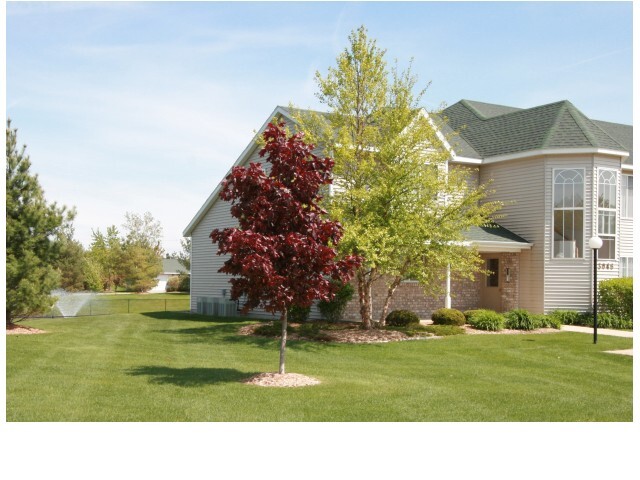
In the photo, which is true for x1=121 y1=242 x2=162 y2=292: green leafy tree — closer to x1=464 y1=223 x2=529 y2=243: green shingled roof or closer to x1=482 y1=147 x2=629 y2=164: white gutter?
x1=464 y1=223 x2=529 y2=243: green shingled roof

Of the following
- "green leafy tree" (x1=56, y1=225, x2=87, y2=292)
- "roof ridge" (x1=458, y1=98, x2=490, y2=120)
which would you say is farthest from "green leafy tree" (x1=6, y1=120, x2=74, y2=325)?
"green leafy tree" (x1=56, y1=225, x2=87, y2=292)

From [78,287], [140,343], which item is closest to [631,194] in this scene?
[140,343]

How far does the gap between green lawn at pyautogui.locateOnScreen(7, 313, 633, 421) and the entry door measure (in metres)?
5.77

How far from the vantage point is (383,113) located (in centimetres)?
2011

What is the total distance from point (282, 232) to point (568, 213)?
15943 millimetres

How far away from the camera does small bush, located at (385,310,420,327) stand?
21.4 metres

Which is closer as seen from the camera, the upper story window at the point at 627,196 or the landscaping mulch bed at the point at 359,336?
the landscaping mulch bed at the point at 359,336

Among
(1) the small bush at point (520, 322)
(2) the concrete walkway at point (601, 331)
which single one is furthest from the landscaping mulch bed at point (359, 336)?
(2) the concrete walkway at point (601, 331)

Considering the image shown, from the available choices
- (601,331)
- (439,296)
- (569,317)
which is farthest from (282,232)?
(569,317)

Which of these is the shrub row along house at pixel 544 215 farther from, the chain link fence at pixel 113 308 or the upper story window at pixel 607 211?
the chain link fence at pixel 113 308

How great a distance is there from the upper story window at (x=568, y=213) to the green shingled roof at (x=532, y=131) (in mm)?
1165

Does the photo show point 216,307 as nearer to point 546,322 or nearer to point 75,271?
point 546,322

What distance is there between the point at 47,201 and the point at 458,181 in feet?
42.3

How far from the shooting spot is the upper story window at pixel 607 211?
24.1m
